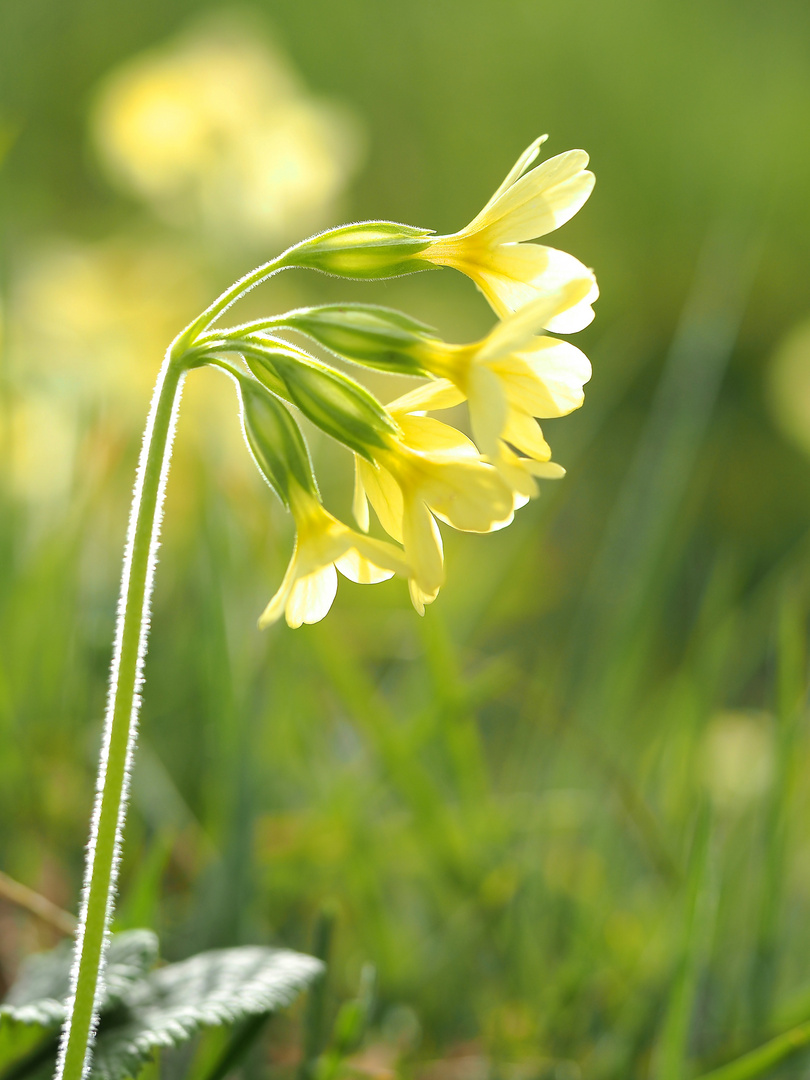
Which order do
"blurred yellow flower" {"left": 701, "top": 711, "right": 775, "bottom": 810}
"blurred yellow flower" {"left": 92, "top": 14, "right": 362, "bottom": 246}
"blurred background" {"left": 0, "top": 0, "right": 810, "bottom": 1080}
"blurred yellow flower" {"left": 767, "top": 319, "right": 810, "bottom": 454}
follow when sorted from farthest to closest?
"blurred yellow flower" {"left": 767, "top": 319, "right": 810, "bottom": 454} → "blurred yellow flower" {"left": 92, "top": 14, "right": 362, "bottom": 246} → "blurred yellow flower" {"left": 701, "top": 711, "right": 775, "bottom": 810} → "blurred background" {"left": 0, "top": 0, "right": 810, "bottom": 1080}

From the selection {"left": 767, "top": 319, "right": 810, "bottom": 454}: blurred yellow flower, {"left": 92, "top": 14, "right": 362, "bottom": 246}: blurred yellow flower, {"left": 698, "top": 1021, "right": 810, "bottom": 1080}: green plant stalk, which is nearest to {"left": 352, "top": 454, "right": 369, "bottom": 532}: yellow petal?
{"left": 698, "top": 1021, "right": 810, "bottom": 1080}: green plant stalk

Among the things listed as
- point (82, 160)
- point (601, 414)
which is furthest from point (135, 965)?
point (82, 160)

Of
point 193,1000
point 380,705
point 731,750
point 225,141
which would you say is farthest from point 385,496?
point 225,141

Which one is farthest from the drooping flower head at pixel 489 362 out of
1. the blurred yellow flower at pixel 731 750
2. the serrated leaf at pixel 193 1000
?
the blurred yellow flower at pixel 731 750

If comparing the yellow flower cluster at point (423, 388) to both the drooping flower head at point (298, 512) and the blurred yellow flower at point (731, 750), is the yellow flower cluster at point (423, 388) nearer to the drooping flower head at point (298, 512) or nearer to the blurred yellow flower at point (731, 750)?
the drooping flower head at point (298, 512)

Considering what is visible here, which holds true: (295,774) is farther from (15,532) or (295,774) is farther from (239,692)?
(15,532)

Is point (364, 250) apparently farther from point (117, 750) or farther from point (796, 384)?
point (796, 384)

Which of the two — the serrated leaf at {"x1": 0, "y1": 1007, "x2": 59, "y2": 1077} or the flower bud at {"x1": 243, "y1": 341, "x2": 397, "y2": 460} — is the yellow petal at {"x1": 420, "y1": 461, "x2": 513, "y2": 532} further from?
the serrated leaf at {"x1": 0, "y1": 1007, "x2": 59, "y2": 1077}
